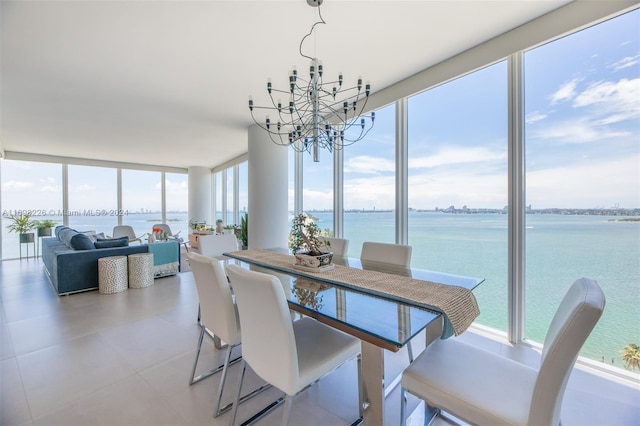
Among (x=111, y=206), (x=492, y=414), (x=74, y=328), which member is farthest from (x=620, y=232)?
(x=111, y=206)

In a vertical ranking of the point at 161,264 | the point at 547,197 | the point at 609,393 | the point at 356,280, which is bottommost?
the point at 609,393

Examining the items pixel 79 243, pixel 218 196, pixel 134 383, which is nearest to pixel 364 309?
pixel 134 383

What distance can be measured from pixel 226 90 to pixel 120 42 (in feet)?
3.99

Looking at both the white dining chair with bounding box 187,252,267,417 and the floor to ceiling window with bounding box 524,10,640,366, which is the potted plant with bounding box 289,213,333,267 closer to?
the white dining chair with bounding box 187,252,267,417

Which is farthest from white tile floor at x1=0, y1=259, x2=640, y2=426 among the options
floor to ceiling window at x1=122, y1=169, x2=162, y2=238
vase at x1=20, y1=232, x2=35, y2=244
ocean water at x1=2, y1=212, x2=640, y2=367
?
floor to ceiling window at x1=122, y1=169, x2=162, y2=238

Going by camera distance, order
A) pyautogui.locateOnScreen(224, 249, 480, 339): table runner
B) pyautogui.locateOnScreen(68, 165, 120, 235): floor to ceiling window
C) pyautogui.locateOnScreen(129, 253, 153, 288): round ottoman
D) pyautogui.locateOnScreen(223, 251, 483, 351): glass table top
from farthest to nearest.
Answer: pyautogui.locateOnScreen(68, 165, 120, 235): floor to ceiling window, pyautogui.locateOnScreen(129, 253, 153, 288): round ottoman, pyautogui.locateOnScreen(224, 249, 480, 339): table runner, pyautogui.locateOnScreen(223, 251, 483, 351): glass table top

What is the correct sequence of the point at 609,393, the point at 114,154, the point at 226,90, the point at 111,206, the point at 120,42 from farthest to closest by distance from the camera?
the point at 111,206 → the point at 114,154 → the point at 226,90 → the point at 120,42 → the point at 609,393

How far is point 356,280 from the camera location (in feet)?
5.77

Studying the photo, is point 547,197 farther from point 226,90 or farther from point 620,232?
point 226,90

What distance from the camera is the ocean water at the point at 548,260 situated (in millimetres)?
2008

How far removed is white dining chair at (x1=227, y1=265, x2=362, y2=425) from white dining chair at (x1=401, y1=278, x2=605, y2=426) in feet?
1.43

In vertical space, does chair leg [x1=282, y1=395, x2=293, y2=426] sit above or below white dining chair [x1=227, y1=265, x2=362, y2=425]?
below

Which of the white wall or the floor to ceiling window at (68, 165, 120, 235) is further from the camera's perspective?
the floor to ceiling window at (68, 165, 120, 235)

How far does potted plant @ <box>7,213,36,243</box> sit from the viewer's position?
6109 mm
